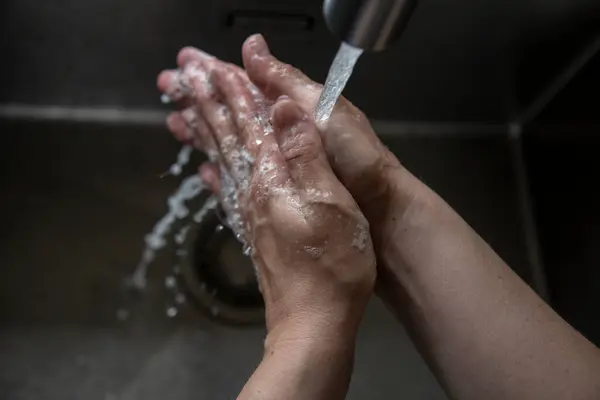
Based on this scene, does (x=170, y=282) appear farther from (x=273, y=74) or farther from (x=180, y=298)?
(x=273, y=74)

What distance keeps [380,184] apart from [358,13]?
0.29m

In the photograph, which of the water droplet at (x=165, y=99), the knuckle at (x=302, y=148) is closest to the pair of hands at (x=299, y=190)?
the knuckle at (x=302, y=148)

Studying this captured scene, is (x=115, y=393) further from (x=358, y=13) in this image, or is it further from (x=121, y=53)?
(x=358, y=13)

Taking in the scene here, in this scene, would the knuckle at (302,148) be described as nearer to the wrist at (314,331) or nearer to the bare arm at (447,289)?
the bare arm at (447,289)

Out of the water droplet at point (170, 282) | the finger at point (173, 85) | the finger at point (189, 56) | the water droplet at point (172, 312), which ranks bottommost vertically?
the water droplet at point (172, 312)

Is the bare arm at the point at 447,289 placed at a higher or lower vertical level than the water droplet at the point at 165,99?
higher

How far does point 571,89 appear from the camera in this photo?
956 millimetres

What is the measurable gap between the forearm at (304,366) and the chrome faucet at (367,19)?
25 centimetres

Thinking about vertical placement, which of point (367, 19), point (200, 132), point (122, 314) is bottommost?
point (122, 314)

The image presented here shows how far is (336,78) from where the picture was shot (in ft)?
1.92

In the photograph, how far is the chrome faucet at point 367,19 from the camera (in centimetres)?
41

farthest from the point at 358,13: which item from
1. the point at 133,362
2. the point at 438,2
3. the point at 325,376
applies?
the point at 133,362

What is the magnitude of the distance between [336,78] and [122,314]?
465 millimetres

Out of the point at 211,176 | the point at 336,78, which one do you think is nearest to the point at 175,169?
the point at 211,176
